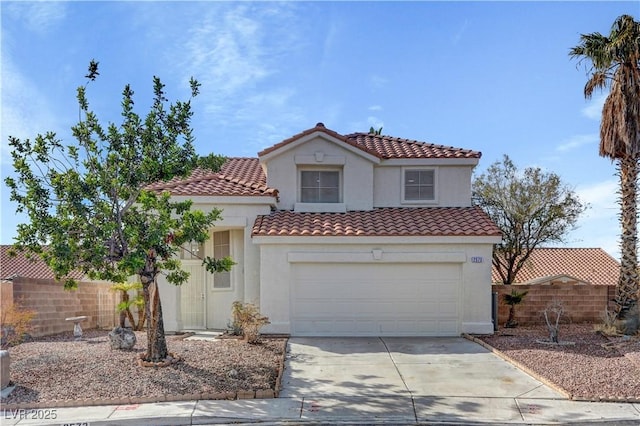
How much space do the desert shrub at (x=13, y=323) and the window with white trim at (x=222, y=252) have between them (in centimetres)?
502

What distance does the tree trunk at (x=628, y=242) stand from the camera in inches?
587

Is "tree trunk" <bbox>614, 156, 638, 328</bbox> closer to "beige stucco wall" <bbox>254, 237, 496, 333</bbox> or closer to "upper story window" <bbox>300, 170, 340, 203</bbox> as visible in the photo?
"beige stucco wall" <bbox>254, 237, 496, 333</bbox>

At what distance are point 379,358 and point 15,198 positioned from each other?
8.06m

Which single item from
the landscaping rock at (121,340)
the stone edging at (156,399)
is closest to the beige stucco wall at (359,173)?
the landscaping rock at (121,340)

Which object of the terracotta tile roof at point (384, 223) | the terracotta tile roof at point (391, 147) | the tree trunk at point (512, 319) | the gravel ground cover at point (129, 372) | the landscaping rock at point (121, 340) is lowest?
the tree trunk at point (512, 319)

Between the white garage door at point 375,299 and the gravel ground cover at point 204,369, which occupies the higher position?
the white garage door at point 375,299

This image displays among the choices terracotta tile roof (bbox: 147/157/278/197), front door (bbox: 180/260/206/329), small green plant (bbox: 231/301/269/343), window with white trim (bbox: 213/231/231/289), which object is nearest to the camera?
small green plant (bbox: 231/301/269/343)

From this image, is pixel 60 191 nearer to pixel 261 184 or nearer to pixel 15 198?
pixel 15 198

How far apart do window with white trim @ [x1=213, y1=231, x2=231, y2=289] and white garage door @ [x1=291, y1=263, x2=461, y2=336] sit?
2.36 m

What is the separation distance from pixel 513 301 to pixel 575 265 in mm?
19575

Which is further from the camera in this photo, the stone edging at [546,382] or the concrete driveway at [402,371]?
the concrete driveway at [402,371]

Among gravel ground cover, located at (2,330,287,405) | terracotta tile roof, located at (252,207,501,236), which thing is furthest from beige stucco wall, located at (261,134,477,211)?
gravel ground cover, located at (2,330,287,405)

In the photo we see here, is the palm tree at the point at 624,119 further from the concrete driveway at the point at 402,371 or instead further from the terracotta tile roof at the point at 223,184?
the terracotta tile roof at the point at 223,184

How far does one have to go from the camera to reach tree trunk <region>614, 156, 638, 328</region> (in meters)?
14.9
